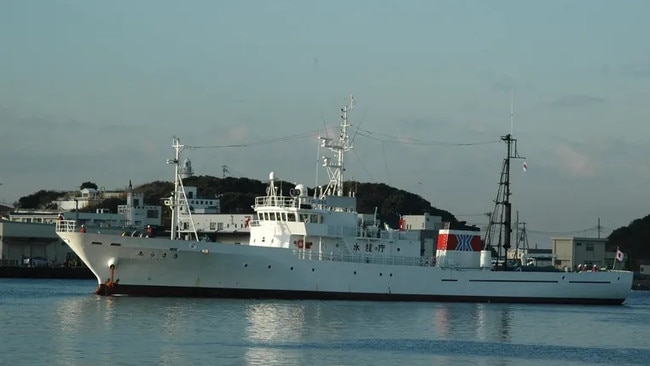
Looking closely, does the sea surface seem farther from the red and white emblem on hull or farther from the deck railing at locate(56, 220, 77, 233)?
the red and white emblem on hull

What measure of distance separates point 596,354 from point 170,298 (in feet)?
71.7

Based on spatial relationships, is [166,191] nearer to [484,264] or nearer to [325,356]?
[484,264]

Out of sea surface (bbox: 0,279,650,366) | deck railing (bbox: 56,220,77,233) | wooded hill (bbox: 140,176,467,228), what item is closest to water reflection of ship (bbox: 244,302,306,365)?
sea surface (bbox: 0,279,650,366)

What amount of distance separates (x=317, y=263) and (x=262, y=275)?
10.1 feet

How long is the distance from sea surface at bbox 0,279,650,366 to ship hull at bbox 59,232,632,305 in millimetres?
1057

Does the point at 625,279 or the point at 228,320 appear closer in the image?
the point at 228,320

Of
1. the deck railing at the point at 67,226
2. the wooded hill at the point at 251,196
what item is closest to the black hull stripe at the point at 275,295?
the deck railing at the point at 67,226

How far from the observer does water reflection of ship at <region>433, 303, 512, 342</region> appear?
42.6 meters

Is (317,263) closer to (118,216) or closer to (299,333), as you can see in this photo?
(299,333)

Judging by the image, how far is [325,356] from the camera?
112 ft

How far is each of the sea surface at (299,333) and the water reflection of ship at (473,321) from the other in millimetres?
57

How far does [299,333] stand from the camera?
39.8 meters

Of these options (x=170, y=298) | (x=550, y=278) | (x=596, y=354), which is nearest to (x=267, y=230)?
(x=170, y=298)

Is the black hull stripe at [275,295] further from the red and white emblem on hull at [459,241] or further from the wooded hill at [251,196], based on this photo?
the wooded hill at [251,196]
